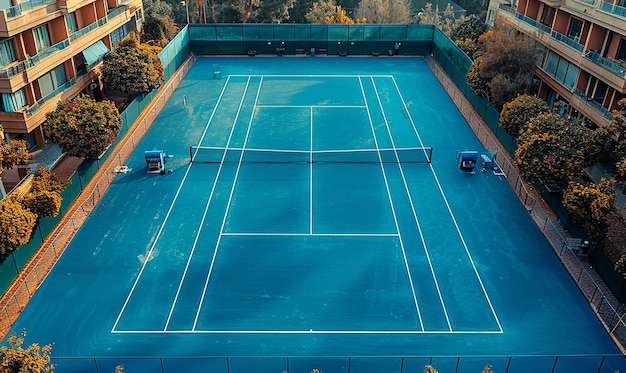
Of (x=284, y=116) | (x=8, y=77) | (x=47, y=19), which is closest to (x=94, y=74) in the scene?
(x=47, y=19)

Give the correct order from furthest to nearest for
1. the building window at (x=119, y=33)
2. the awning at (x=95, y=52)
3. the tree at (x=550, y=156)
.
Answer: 1. the building window at (x=119, y=33)
2. the awning at (x=95, y=52)
3. the tree at (x=550, y=156)

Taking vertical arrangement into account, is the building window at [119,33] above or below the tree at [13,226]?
above

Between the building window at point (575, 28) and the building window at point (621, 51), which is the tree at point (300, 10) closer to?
the building window at point (575, 28)

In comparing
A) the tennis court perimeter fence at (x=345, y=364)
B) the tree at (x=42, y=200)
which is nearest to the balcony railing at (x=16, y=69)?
the tree at (x=42, y=200)

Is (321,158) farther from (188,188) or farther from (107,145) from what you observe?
(107,145)

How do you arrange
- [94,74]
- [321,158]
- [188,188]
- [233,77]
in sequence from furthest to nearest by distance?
[233,77] < [94,74] < [321,158] < [188,188]

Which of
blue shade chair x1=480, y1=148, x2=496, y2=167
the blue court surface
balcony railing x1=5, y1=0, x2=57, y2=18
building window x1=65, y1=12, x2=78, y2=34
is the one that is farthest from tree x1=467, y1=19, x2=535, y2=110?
building window x1=65, y1=12, x2=78, y2=34
